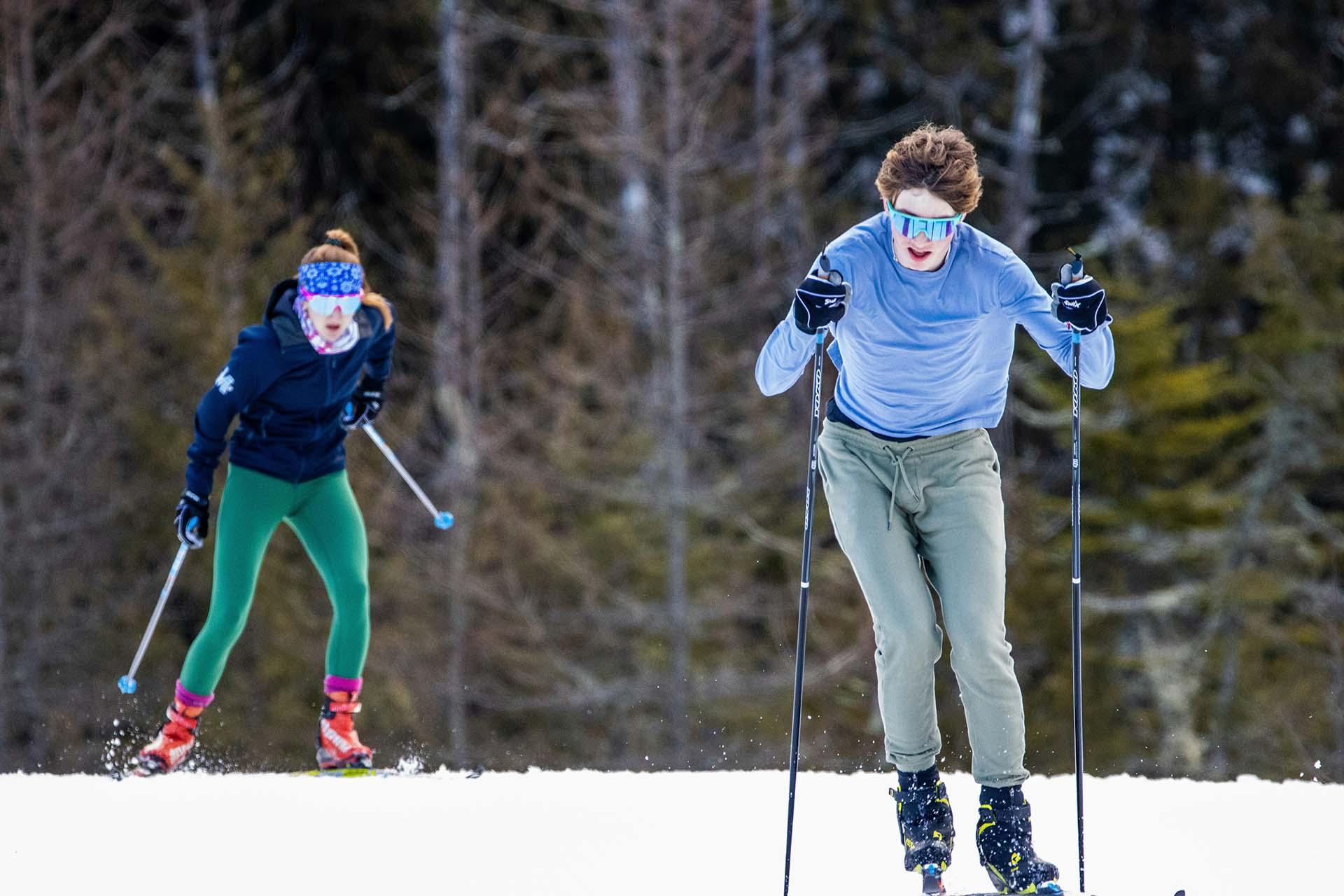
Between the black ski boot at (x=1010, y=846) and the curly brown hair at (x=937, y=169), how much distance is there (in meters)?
1.47

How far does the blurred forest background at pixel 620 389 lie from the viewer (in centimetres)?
1498

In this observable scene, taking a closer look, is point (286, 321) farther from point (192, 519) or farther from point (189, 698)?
point (189, 698)

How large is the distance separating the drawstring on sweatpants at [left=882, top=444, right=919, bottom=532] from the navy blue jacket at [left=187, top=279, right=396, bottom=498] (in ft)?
7.93

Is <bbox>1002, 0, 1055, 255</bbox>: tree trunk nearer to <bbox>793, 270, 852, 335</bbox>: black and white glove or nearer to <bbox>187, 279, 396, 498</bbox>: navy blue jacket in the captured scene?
<bbox>187, 279, 396, 498</bbox>: navy blue jacket

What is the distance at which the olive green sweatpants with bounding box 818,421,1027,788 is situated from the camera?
409cm

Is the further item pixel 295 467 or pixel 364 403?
pixel 364 403

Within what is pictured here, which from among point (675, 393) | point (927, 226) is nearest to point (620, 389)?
point (675, 393)

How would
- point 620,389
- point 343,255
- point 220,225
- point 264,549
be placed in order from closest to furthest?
point 343,255
point 264,549
point 620,389
point 220,225

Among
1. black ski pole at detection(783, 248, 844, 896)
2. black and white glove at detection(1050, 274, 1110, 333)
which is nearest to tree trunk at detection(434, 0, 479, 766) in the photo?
black ski pole at detection(783, 248, 844, 896)

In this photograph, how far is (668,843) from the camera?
4.95m

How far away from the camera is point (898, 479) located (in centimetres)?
422

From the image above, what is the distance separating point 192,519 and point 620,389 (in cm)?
902

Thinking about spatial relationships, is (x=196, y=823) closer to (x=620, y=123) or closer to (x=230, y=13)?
(x=620, y=123)

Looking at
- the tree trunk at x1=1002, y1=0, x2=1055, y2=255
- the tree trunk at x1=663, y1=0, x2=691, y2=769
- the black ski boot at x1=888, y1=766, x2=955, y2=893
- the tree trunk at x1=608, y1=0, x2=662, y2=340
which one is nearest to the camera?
the black ski boot at x1=888, y1=766, x2=955, y2=893
